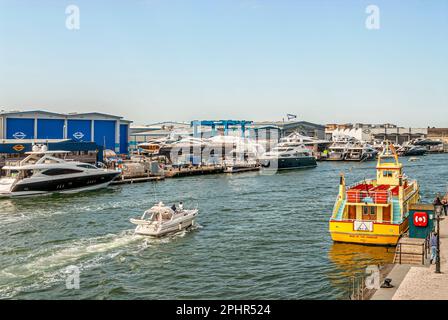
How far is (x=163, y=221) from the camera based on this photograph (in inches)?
1068

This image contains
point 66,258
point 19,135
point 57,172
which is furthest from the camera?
point 19,135

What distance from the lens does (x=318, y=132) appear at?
5989 inches

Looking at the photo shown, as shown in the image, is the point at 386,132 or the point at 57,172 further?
the point at 386,132

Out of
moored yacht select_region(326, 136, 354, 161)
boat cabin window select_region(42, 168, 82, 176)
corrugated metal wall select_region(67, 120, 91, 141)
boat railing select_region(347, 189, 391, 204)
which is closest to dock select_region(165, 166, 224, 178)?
corrugated metal wall select_region(67, 120, 91, 141)

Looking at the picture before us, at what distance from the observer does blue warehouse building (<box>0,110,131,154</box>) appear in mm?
66625

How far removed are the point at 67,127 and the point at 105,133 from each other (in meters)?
7.38

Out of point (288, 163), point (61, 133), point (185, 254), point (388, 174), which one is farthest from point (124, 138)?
point (185, 254)

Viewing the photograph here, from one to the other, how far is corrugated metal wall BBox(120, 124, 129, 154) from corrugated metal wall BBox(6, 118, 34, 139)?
17988 mm

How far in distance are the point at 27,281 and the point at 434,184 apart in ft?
161

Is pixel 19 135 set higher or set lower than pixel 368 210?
higher

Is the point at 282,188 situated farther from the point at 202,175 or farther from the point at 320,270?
the point at 320,270

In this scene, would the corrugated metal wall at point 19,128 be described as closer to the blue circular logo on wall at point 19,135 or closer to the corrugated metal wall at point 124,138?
the blue circular logo on wall at point 19,135

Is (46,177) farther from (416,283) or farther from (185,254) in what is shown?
(416,283)
